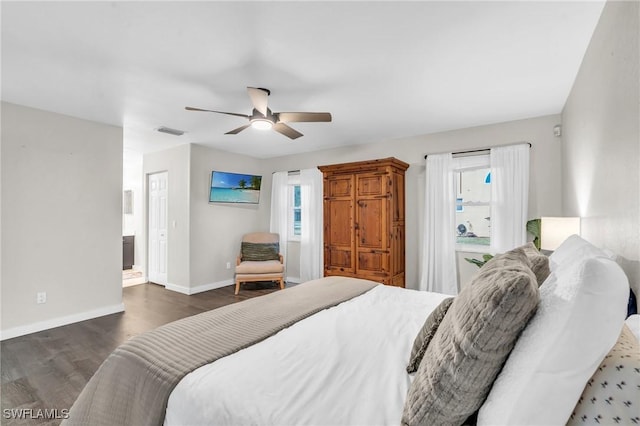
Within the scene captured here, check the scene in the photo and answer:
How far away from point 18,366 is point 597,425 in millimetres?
3828

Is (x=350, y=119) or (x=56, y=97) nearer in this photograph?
(x=56, y=97)

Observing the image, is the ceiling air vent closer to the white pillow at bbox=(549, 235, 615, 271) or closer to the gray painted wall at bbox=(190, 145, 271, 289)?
the gray painted wall at bbox=(190, 145, 271, 289)

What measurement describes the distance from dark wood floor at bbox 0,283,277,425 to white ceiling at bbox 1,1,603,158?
252cm

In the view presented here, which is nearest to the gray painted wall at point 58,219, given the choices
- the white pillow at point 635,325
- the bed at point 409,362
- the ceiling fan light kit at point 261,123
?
the ceiling fan light kit at point 261,123

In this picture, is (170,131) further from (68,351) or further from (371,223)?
(371,223)

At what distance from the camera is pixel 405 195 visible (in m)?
4.49


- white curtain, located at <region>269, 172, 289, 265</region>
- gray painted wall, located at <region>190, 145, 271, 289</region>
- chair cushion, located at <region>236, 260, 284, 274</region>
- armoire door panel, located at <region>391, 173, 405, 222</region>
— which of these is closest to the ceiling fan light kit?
armoire door panel, located at <region>391, 173, 405, 222</region>

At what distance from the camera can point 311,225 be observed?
533cm

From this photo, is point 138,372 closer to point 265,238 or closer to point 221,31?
point 221,31

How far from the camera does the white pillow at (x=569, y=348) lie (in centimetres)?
67

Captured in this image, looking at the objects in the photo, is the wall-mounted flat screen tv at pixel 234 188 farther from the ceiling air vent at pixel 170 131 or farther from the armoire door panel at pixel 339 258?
the armoire door panel at pixel 339 258

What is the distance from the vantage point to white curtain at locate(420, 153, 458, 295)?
403 centimetres

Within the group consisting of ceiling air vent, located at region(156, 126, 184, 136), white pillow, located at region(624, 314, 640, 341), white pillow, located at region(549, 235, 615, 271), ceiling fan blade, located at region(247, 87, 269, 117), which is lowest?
white pillow, located at region(624, 314, 640, 341)

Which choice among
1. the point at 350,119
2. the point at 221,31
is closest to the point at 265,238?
the point at 350,119
